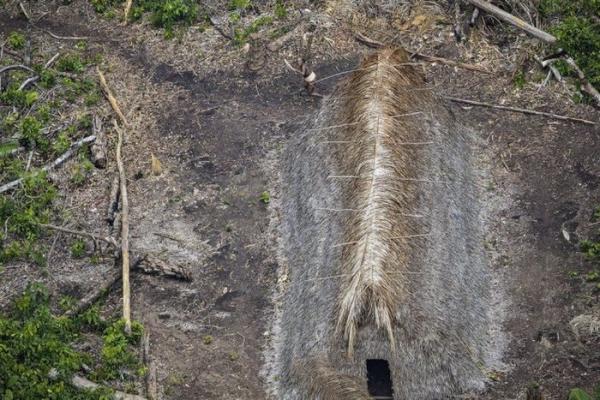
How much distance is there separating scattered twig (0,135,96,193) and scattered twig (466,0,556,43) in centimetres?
742

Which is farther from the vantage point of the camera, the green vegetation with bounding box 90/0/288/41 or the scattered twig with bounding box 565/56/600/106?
the green vegetation with bounding box 90/0/288/41

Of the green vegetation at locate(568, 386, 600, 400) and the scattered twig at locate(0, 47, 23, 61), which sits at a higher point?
the scattered twig at locate(0, 47, 23, 61)

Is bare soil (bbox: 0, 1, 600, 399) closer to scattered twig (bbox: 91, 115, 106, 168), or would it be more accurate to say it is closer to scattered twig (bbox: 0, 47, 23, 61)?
scattered twig (bbox: 91, 115, 106, 168)

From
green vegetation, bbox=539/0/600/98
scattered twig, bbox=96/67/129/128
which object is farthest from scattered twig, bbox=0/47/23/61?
green vegetation, bbox=539/0/600/98

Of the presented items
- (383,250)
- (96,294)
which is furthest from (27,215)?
(383,250)

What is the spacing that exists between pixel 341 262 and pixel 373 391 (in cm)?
171

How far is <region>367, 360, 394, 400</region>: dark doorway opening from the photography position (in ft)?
48.4

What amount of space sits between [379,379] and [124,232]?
489cm

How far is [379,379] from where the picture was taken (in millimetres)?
14883

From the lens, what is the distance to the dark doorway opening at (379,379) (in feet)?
48.4

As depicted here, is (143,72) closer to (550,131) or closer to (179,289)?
(179,289)

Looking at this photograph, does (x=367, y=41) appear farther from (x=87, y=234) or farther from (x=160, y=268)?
(x=87, y=234)

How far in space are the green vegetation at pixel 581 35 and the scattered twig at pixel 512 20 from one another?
183 millimetres

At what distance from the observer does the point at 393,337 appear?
14258 millimetres
